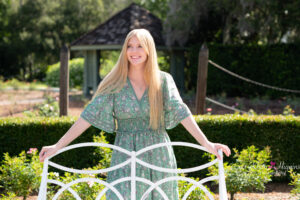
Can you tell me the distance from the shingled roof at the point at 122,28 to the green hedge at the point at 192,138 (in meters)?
9.51

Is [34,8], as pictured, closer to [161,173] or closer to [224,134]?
[224,134]

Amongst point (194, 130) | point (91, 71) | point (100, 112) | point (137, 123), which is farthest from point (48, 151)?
point (91, 71)

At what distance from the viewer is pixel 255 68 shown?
12984 millimetres

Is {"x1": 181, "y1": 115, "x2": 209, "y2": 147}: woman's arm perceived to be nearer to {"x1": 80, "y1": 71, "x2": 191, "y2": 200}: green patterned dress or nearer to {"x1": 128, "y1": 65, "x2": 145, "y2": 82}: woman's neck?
{"x1": 80, "y1": 71, "x2": 191, "y2": 200}: green patterned dress

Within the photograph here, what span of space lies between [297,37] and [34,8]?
77.3 ft

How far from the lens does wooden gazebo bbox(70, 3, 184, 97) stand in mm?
14812

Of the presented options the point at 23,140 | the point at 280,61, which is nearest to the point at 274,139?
the point at 23,140

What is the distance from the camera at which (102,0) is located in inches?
1329

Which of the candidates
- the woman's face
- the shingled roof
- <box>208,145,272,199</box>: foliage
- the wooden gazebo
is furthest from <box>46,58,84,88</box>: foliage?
the woman's face

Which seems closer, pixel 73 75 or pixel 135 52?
pixel 135 52

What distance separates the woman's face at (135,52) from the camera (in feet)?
7.46

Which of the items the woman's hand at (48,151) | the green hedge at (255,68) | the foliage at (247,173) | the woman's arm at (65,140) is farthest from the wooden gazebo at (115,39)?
the woman's hand at (48,151)

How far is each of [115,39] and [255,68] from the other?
5692 millimetres

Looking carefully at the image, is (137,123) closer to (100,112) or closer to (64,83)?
(100,112)
